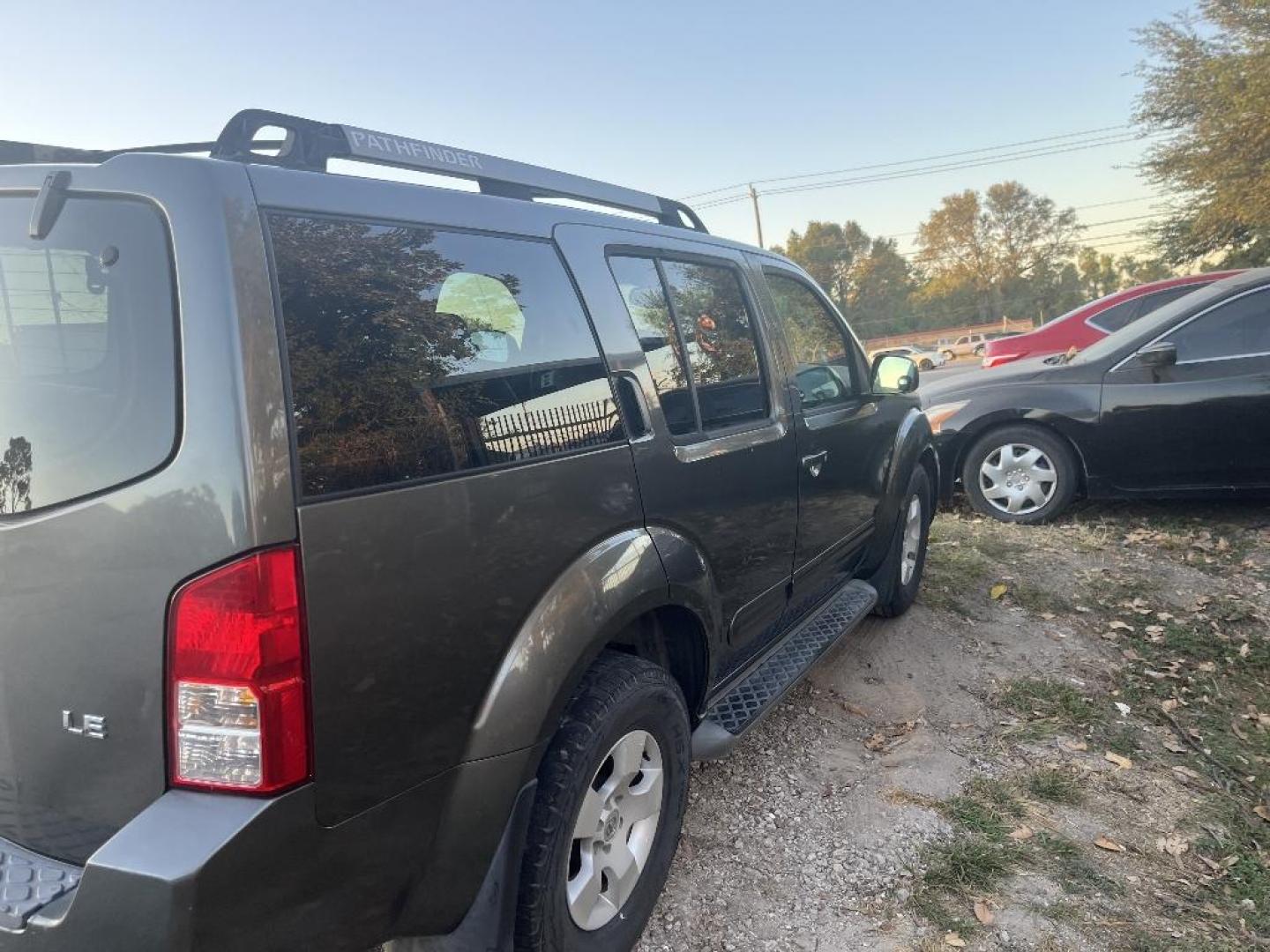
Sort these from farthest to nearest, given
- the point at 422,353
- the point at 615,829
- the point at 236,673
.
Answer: the point at 615,829, the point at 422,353, the point at 236,673

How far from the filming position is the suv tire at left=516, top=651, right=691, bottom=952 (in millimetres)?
1845

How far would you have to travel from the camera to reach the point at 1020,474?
6.03m

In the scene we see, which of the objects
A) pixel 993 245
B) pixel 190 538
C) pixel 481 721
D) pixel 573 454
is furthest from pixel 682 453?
pixel 993 245

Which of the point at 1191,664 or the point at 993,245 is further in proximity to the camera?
the point at 993,245

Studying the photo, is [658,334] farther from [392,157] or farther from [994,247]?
[994,247]

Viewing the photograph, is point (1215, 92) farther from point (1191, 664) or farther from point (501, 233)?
point (501, 233)

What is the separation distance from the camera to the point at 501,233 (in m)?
1.97

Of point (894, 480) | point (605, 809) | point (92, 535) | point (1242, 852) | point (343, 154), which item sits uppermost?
point (343, 154)

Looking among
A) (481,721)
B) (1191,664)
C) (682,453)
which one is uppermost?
(682,453)

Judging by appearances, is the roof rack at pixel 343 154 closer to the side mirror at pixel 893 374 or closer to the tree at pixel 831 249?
the side mirror at pixel 893 374

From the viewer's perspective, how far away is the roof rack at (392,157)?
1772mm

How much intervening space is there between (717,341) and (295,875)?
1.99 meters

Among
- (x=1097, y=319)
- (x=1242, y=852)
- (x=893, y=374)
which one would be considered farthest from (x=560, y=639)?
(x=1097, y=319)

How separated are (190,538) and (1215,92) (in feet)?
90.7
